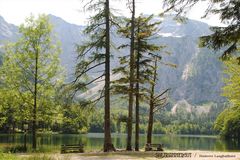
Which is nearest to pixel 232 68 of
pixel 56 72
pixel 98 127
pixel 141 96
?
pixel 141 96

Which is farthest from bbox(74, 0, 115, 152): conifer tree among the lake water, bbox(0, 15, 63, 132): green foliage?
the lake water

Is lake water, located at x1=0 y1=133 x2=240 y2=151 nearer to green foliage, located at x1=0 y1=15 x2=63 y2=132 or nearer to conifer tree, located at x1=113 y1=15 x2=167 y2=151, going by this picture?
green foliage, located at x1=0 y1=15 x2=63 y2=132

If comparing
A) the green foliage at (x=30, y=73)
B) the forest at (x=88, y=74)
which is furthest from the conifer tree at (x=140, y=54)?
the green foliage at (x=30, y=73)

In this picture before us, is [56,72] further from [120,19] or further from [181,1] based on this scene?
[181,1]

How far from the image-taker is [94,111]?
25.3 metres

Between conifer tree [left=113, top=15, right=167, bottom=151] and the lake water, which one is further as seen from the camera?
the lake water

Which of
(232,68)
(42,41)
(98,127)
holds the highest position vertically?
(42,41)

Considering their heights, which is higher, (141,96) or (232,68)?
(232,68)

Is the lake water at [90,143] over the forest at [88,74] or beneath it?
beneath

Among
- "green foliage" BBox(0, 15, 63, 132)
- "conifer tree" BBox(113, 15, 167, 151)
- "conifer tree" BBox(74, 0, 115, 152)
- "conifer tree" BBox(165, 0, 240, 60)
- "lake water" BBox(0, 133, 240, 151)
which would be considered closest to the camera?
"conifer tree" BBox(165, 0, 240, 60)

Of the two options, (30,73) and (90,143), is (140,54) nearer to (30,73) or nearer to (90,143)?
(30,73)

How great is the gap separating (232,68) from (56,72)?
14185 millimetres

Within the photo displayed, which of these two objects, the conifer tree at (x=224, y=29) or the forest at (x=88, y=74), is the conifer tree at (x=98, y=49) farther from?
the conifer tree at (x=224, y=29)

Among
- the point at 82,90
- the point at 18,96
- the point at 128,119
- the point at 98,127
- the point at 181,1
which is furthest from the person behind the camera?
the point at 98,127
